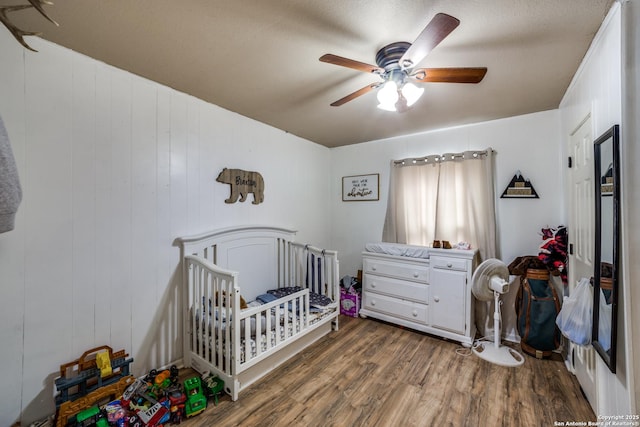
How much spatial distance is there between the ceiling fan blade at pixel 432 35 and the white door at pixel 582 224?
1.28 metres

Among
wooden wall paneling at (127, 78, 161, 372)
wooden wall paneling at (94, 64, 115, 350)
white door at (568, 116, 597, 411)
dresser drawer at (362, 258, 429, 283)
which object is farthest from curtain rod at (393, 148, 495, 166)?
wooden wall paneling at (94, 64, 115, 350)

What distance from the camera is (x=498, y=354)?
2.37 metres

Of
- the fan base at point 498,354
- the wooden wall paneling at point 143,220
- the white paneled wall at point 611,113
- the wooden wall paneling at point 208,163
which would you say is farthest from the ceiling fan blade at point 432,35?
the fan base at point 498,354

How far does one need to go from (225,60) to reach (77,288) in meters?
1.78

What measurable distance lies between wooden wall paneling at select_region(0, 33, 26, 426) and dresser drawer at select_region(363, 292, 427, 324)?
9.40 ft

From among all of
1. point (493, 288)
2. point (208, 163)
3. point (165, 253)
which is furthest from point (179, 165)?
point (493, 288)

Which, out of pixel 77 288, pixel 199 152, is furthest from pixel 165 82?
pixel 77 288

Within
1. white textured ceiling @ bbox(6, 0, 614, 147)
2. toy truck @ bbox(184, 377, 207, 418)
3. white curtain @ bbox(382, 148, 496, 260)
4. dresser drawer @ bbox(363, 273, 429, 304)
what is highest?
white textured ceiling @ bbox(6, 0, 614, 147)

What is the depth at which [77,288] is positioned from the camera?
1.67m

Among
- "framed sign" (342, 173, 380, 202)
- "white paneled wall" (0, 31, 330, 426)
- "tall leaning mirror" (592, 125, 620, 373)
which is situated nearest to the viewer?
"tall leaning mirror" (592, 125, 620, 373)

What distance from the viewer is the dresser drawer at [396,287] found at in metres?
2.79

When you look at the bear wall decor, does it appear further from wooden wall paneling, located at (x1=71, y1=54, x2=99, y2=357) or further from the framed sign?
the framed sign

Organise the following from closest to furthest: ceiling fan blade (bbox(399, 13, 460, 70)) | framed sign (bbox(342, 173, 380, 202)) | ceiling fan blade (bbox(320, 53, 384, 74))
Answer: ceiling fan blade (bbox(399, 13, 460, 70))
ceiling fan blade (bbox(320, 53, 384, 74))
framed sign (bbox(342, 173, 380, 202))

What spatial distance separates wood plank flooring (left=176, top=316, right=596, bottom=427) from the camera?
→ 1.64m
